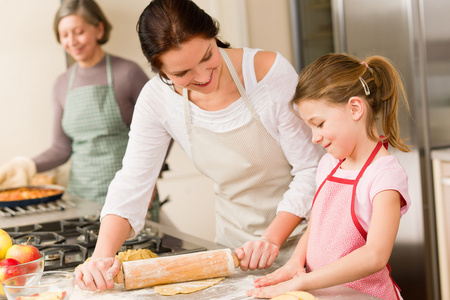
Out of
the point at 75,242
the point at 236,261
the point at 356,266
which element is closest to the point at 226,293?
the point at 236,261

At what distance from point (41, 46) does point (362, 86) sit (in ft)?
8.02

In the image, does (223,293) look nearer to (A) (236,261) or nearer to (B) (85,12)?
(A) (236,261)

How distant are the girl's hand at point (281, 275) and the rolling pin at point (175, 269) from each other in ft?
0.28

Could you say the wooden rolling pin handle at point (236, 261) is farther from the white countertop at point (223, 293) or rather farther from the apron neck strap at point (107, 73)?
the apron neck strap at point (107, 73)

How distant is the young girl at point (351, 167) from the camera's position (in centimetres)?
113

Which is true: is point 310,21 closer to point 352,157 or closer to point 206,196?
point 206,196

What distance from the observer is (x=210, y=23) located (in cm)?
129

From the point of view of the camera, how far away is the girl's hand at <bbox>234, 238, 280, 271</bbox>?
1195 millimetres

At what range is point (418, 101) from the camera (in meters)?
2.39

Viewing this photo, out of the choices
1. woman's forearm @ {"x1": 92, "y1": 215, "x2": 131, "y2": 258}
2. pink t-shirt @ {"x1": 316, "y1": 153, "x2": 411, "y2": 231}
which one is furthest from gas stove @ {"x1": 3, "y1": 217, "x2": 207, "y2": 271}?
pink t-shirt @ {"x1": 316, "y1": 153, "x2": 411, "y2": 231}

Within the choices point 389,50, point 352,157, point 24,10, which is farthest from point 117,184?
point 24,10

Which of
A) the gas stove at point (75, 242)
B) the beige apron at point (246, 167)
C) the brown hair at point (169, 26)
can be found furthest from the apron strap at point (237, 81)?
the gas stove at point (75, 242)

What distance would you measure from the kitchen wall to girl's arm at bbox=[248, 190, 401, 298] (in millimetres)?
1972

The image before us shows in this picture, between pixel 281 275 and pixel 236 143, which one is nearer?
pixel 281 275
